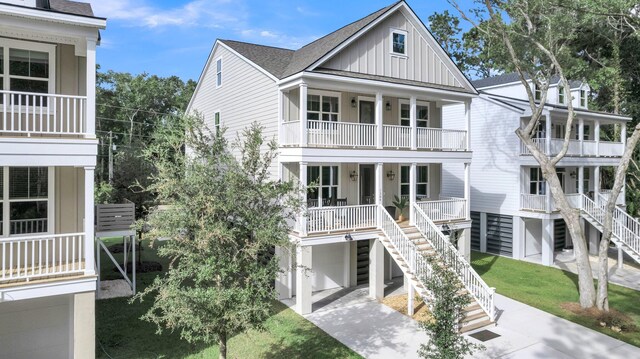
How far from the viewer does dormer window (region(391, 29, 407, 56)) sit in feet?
54.7

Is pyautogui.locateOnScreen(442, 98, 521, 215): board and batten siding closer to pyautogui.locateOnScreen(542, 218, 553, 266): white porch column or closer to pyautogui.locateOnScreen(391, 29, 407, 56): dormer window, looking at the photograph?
pyautogui.locateOnScreen(542, 218, 553, 266): white porch column

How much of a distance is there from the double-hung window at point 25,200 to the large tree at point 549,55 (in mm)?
15625

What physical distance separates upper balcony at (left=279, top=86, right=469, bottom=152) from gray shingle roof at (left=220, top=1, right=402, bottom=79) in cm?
105

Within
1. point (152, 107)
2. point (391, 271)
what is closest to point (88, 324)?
point (391, 271)

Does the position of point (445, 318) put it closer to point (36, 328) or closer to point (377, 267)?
point (377, 267)

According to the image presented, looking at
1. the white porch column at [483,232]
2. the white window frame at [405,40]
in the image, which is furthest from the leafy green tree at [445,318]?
the white porch column at [483,232]

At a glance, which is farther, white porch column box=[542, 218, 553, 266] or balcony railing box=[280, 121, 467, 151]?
white porch column box=[542, 218, 553, 266]

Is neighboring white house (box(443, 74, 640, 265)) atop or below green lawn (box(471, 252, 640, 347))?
atop

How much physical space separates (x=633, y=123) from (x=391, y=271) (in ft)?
82.3

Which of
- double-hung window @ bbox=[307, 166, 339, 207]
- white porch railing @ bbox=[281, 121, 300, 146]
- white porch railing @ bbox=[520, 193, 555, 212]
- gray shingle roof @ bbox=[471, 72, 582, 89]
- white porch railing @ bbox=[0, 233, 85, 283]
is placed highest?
gray shingle roof @ bbox=[471, 72, 582, 89]

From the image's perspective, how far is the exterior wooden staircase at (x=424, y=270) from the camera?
12344 mm

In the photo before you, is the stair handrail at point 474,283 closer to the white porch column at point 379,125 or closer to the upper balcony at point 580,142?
the white porch column at point 379,125

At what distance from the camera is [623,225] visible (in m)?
19.4

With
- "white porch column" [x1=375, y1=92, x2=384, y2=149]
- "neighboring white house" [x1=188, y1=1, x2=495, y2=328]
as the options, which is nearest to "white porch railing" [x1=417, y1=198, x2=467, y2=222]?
"neighboring white house" [x1=188, y1=1, x2=495, y2=328]
